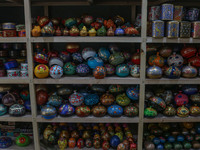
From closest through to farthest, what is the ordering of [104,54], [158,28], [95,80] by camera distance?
[158,28] < [95,80] < [104,54]

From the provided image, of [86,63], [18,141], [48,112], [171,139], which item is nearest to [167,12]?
[86,63]

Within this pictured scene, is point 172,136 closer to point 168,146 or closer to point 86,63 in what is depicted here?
point 168,146

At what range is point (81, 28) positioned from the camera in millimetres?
2168

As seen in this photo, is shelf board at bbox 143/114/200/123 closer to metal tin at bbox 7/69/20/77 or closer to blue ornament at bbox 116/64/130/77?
blue ornament at bbox 116/64/130/77

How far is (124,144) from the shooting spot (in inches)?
84.4

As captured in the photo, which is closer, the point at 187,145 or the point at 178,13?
the point at 178,13

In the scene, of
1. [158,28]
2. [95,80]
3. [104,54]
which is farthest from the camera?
[104,54]

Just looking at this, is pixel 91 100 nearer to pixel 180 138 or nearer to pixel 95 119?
pixel 95 119

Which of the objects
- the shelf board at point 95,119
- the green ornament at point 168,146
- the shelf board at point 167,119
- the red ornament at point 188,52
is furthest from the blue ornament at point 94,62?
the green ornament at point 168,146

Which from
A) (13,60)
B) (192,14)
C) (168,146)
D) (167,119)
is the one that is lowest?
(168,146)

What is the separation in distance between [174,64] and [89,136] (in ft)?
3.93

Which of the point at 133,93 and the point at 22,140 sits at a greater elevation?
the point at 133,93

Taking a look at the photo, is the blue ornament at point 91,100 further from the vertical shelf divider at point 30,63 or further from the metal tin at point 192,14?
the metal tin at point 192,14

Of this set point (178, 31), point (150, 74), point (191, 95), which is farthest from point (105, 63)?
point (191, 95)
